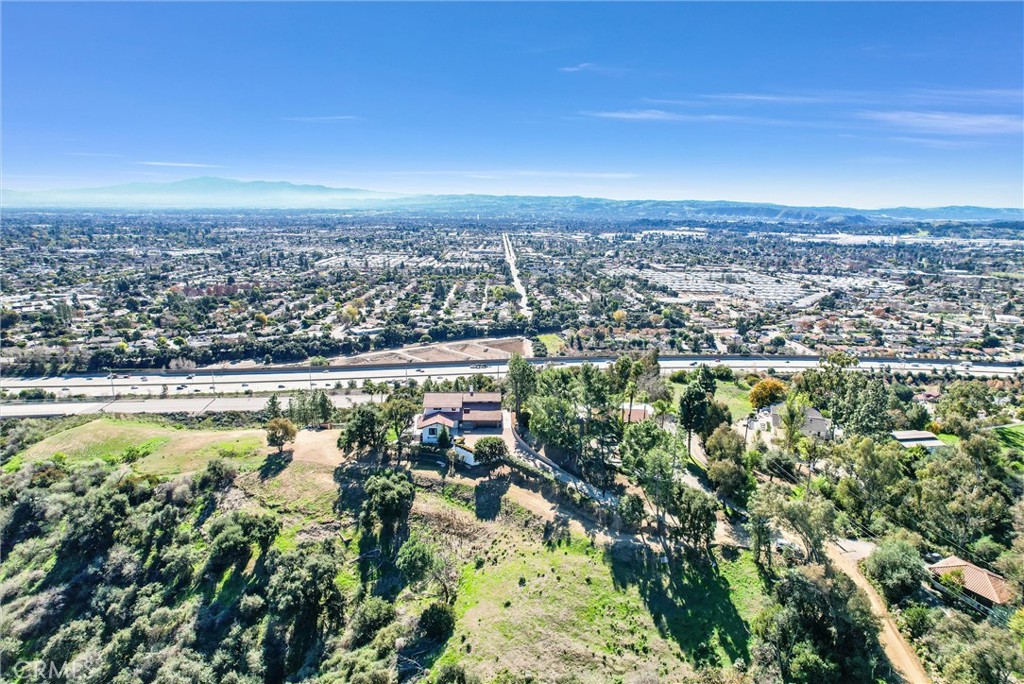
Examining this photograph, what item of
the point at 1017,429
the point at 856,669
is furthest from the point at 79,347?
the point at 1017,429

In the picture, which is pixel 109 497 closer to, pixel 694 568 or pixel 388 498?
pixel 388 498

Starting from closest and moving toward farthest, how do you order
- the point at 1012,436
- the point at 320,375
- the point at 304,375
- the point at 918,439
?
1. the point at 918,439
2. the point at 1012,436
3. the point at 320,375
4. the point at 304,375

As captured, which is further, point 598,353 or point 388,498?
point 598,353


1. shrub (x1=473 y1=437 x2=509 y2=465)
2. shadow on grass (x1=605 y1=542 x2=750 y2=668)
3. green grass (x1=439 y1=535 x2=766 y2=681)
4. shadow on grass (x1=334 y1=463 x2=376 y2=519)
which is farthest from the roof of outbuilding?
shadow on grass (x1=605 y1=542 x2=750 y2=668)

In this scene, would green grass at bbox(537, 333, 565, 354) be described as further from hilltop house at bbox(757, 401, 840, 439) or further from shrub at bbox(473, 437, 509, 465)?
shrub at bbox(473, 437, 509, 465)

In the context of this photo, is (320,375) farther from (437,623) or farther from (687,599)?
(687,599)

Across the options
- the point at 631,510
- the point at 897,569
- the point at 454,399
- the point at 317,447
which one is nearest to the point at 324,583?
the point at 317,447
